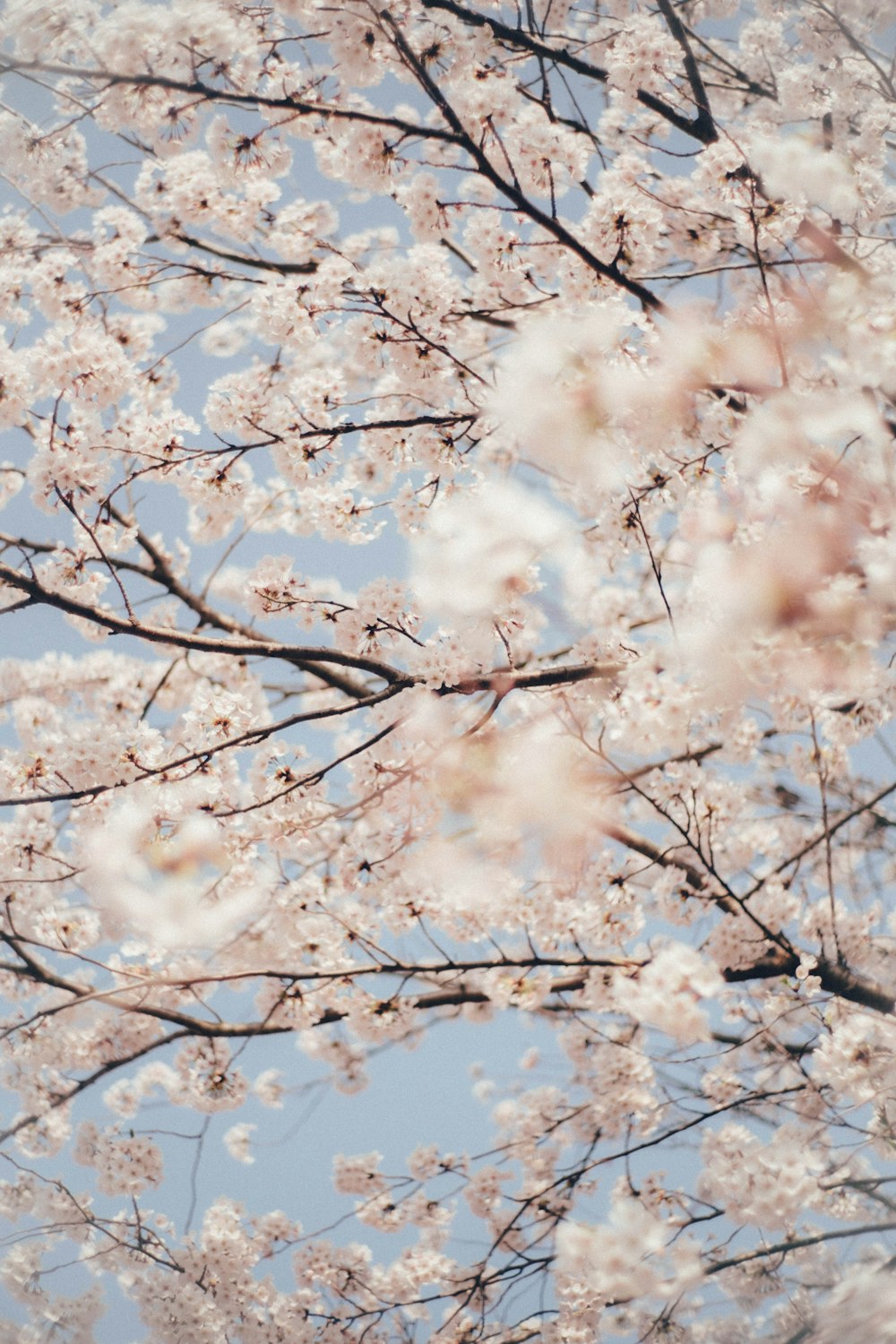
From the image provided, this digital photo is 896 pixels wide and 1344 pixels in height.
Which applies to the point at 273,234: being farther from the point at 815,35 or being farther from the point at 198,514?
the point at 815,35

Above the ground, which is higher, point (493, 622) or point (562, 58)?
point (562, 58)

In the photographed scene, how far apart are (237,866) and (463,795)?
3.12ft

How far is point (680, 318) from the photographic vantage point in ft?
9.12

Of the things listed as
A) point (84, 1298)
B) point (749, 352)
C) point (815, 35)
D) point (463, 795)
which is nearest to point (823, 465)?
point (749, 352)

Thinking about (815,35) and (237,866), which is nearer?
(237,866)

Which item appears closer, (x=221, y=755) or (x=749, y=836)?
(x=221, y=755)

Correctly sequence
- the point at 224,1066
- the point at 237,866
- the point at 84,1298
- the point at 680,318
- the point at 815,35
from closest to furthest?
the point at 680,318
the point at 237,866
the point at 224,1066
the point at 815,35
the point at 84,1298

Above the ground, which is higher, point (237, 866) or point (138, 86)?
point (138, 86)

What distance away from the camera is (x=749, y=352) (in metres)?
2.54

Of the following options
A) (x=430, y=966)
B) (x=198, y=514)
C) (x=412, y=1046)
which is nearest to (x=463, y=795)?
(x=430, y=966)

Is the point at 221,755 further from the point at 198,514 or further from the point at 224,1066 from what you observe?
the point at 198,514

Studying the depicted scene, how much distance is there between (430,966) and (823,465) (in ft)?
7.44

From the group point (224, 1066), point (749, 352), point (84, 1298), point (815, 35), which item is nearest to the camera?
point (749, 352)

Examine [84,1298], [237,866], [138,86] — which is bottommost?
[84,1298]
